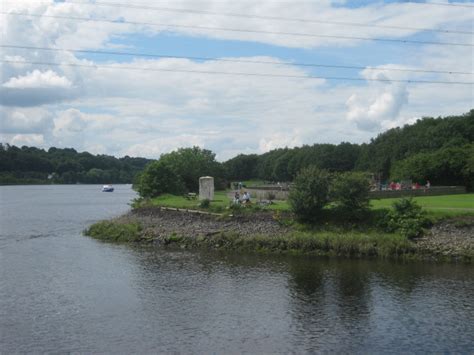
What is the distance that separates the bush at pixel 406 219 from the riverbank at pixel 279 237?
0.64 metres

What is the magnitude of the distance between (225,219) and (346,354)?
27854 millimetres

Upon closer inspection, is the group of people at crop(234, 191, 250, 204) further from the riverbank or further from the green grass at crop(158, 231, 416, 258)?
the green grass at crop(158, 231, 416, 258)

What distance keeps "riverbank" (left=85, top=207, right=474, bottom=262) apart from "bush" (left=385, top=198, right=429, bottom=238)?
0.64m

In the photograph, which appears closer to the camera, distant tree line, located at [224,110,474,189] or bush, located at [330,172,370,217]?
bush, located at [330,172,370,217]

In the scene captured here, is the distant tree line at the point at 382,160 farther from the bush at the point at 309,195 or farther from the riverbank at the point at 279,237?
the riverbank at the point at 279,237

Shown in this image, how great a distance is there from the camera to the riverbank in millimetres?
38156

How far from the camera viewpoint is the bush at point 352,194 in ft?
139

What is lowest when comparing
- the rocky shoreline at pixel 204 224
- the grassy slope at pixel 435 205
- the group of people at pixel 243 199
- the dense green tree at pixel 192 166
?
the rocky shoreline at pixel 204 224

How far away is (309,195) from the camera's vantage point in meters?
43.0

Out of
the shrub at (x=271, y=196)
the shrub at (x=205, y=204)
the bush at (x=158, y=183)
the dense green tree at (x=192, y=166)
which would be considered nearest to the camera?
the shrub at (x=205, y=204)

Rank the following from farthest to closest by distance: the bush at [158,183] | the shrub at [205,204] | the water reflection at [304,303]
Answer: the bush at [158,183]
the shrub at [205,204]
the water reflection at [304,303]

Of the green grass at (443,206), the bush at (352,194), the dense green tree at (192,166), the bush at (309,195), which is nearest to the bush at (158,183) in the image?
the dense green tree at (192,166)

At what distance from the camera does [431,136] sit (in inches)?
3787

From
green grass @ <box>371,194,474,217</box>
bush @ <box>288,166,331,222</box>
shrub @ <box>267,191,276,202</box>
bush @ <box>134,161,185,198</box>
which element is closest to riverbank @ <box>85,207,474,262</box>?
bush @ <box>288,166,331,222</box>
